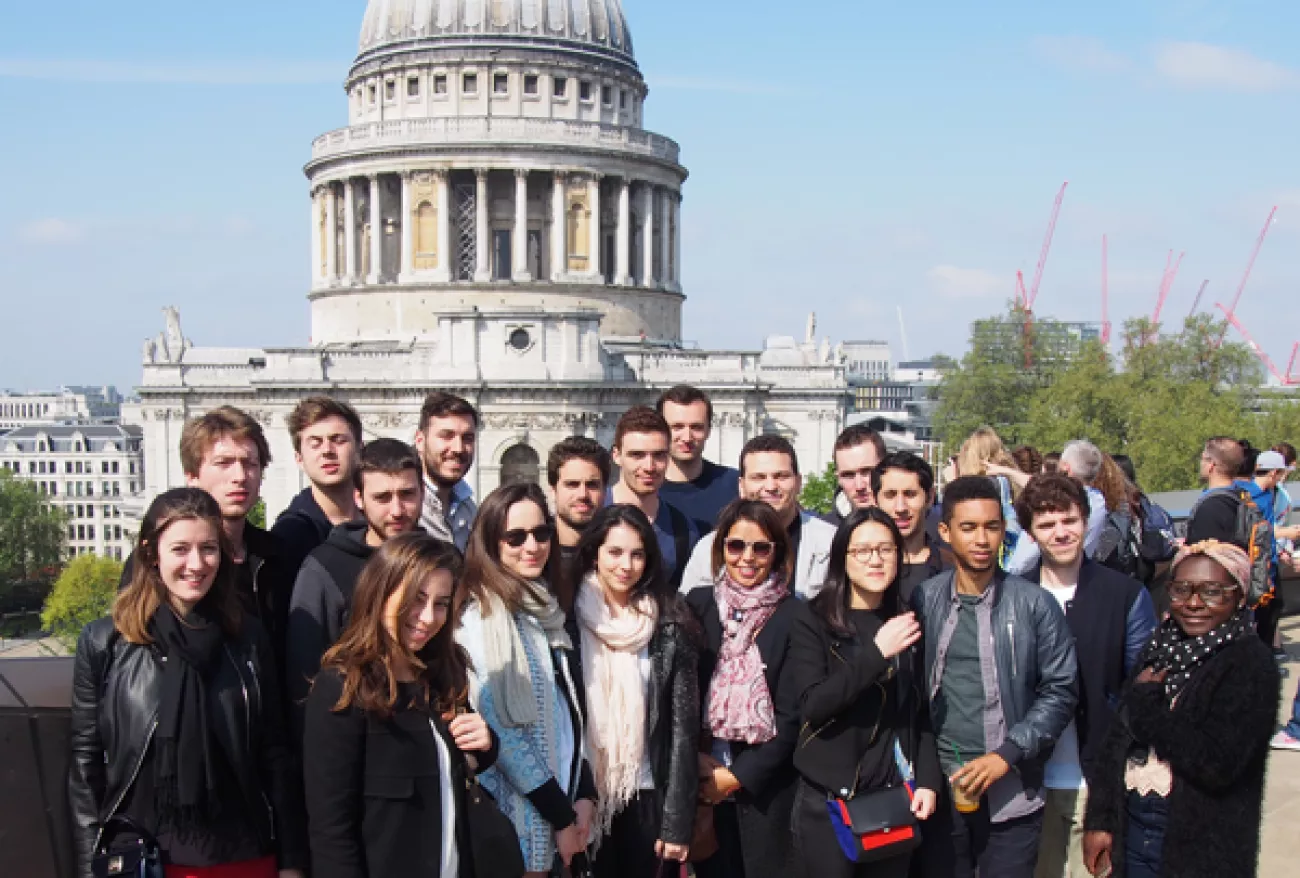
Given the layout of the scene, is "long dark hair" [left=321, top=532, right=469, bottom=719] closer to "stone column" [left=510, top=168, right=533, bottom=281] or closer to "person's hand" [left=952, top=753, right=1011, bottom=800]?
"person's hand" [left=952, top=753, right=1011, bottom=800]

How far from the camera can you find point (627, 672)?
620cm

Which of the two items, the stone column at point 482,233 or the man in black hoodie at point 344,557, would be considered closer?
the man in black hoodie at point 344,557

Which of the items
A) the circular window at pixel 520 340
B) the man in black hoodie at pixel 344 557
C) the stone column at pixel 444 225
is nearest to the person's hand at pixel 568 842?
the man in black hoodie at pixel 344 557

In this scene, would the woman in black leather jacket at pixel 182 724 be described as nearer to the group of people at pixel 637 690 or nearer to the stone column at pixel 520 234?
the group of people at pixel 637 690

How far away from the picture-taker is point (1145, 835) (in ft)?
19.0

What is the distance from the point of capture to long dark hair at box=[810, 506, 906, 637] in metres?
6.23

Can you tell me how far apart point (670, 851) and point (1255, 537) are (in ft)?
19.5

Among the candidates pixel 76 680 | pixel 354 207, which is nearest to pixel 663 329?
pixel 354 207

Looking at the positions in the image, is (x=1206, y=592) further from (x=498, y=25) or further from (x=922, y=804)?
(x=498, y=25)

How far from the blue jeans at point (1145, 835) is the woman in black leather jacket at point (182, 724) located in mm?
3572

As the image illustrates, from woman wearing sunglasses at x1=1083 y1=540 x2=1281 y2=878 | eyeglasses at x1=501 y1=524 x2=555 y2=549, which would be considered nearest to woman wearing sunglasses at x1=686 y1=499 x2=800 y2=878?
eyeglasses at x1=501 y1=524 x2=555 y2=549

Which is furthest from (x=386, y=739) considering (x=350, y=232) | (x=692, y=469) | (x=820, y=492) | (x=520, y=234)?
(x=350, y=232)

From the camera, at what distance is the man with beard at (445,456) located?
7.79 meters

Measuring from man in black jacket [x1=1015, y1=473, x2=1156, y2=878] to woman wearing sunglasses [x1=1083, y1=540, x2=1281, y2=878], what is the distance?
0.60 metres
